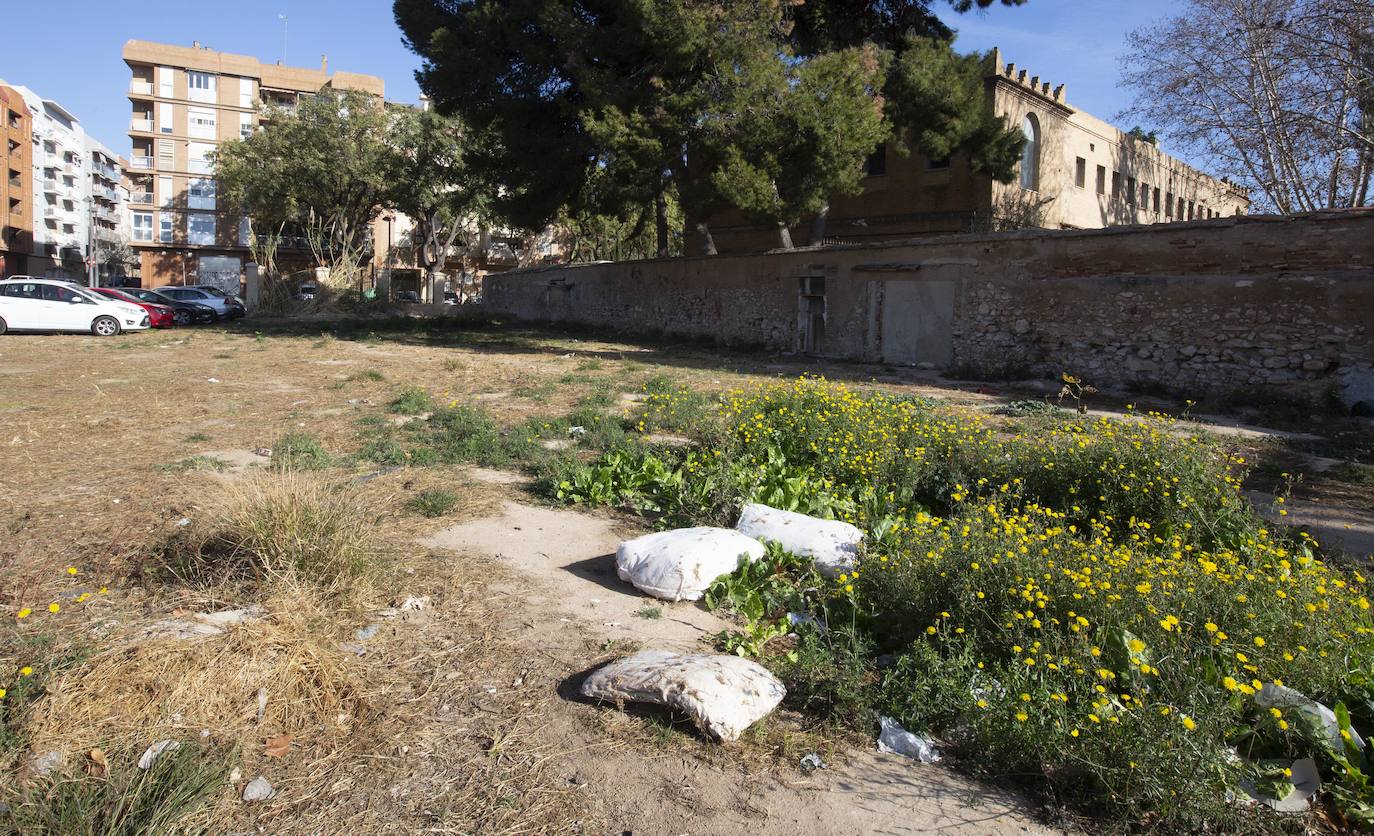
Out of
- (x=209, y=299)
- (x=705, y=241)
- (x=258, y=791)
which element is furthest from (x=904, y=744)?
(x=209, y=299)

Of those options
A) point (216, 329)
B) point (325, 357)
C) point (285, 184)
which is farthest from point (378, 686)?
point (285, 184)

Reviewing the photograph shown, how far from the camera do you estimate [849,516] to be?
232 inches

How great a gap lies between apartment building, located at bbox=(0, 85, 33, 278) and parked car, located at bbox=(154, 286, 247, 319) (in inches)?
1363

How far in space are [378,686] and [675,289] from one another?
73.0ft

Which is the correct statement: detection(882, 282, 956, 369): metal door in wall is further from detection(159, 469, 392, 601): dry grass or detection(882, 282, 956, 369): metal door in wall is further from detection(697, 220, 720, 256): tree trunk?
detection(159, 469, 392, 601): dry grass

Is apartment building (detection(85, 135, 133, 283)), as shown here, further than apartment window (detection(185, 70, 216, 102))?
Yes

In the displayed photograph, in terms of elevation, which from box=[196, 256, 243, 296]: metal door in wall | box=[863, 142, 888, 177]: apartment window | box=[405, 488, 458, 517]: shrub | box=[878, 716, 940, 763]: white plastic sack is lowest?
box=[878, 716, 940, 763]: white plastic sack

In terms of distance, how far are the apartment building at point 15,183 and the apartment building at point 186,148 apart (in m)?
7.14

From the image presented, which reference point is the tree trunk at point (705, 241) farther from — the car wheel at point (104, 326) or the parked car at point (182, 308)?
the parked car at point (182, 308)

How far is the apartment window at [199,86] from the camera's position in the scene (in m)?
59.1

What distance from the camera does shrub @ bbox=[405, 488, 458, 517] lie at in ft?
19.7

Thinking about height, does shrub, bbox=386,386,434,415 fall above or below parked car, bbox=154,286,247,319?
below

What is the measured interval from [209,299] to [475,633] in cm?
3207

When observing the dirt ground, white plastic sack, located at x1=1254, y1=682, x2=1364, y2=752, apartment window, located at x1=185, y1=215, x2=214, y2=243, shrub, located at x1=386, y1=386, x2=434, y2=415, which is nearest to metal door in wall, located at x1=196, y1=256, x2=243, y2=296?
Result: apartment window, located at x1=185, y1=215, x2=214, y2=243
